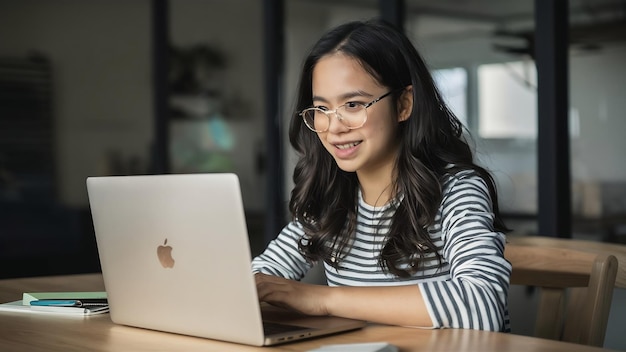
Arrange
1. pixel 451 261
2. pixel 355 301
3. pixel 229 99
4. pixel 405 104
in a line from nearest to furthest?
1. pixel 355 301
2. pixel 451 261
3. pixel 405 104
4. pixel 229 99

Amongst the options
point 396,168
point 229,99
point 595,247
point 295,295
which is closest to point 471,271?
point 295,295

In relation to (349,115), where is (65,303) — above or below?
below

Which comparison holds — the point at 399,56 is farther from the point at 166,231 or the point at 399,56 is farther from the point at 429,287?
the point at 166,231

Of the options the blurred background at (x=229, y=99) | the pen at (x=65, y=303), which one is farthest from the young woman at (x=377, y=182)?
the blurred background at (x=229, y=99)

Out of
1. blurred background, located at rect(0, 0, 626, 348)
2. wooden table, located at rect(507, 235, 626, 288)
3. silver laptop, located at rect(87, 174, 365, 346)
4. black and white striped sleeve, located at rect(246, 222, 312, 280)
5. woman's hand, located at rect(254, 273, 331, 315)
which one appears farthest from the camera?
blurred background, located at rect(0, 0, 626, 348)

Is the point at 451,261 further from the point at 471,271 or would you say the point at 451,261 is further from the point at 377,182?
the point at 377,182

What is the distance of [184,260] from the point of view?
52.5 inches

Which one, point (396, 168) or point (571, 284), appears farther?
point (396, 168)

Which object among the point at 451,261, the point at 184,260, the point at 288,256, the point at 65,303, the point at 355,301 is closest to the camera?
the point at 184,260

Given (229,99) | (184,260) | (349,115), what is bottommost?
(184,260)

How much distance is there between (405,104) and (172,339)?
0.74 metres

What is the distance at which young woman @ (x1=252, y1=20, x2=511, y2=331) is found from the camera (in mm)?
1695

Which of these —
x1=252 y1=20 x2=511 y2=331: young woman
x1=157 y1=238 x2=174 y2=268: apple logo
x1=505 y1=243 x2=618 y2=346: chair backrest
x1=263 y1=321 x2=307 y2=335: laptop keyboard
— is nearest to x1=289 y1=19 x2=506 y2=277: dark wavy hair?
x1=252 y1=20 x2=511 y2=331: young woman

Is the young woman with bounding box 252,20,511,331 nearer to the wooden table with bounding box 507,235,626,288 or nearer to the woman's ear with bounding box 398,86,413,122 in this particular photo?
the woman's ear with bounding box 398,86,413,122
